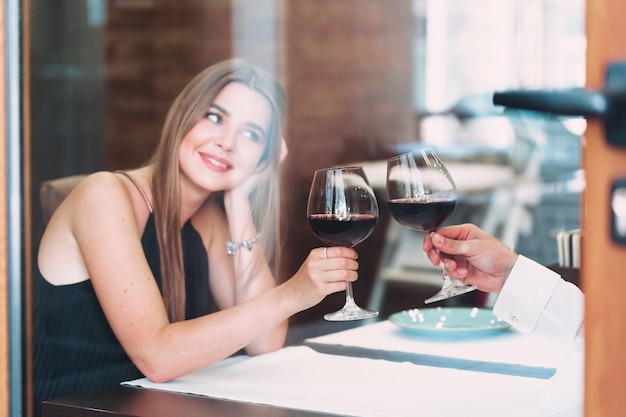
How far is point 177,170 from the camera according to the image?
5.28 feet

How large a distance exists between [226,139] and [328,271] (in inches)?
16.4

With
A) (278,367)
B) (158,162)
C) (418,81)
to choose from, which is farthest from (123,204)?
(418,81)

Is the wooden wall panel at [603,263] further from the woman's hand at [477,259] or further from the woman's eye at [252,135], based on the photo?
the woman's eye at [252,135]

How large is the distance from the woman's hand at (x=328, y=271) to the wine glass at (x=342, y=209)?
0.8 inches

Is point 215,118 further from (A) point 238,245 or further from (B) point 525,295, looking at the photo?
(B) point 525,295

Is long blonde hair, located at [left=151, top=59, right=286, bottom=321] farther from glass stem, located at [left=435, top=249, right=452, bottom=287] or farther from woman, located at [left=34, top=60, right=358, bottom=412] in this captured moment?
glass stem, located at [left=435, top=249, right=452, bottom=287]

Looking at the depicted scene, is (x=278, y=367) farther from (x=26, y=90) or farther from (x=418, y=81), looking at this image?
(x=418, y=81)

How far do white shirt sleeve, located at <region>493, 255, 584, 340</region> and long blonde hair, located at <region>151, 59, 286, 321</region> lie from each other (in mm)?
498

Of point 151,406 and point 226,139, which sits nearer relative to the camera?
point 151,406

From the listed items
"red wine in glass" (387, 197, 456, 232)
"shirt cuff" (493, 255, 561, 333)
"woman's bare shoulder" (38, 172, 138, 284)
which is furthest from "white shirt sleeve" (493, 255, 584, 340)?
"woman's bare shoulder" (38, 172, 138, 284)

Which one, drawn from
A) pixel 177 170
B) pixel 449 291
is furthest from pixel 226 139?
pixel 449 291

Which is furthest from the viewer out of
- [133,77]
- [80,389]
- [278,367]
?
[133,77]

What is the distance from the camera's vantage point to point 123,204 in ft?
4.96

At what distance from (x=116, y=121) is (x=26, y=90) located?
39 cm
